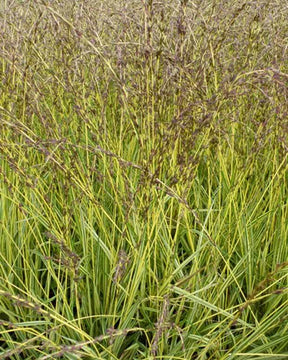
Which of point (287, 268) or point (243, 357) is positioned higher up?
point (287, 268)

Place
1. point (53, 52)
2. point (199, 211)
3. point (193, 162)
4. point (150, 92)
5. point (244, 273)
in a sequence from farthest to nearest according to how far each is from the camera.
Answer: point (53, 52) < point (199, 211) < point (244, 273) < point (150, 92) < point (193, 162)

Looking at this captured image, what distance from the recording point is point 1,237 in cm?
161

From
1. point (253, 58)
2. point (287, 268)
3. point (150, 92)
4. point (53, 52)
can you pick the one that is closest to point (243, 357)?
point (287, 268)

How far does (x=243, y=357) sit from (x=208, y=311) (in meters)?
0.16

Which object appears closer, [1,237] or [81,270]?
[81,270]

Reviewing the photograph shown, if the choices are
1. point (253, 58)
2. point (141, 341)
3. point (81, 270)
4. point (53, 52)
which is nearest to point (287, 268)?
point (141, 341)

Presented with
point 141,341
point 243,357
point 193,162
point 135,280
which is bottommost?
point 141,341

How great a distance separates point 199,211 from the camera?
1707 millimetres

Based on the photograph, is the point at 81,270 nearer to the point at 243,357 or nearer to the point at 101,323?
the point at 101,323

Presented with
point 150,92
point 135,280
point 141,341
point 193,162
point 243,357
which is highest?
point 150,92

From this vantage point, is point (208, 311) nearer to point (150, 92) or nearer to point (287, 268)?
point (287, 268)

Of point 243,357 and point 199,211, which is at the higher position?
point 199,211

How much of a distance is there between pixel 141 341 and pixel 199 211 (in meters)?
0.52

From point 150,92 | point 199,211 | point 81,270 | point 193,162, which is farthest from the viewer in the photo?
point 199,211
